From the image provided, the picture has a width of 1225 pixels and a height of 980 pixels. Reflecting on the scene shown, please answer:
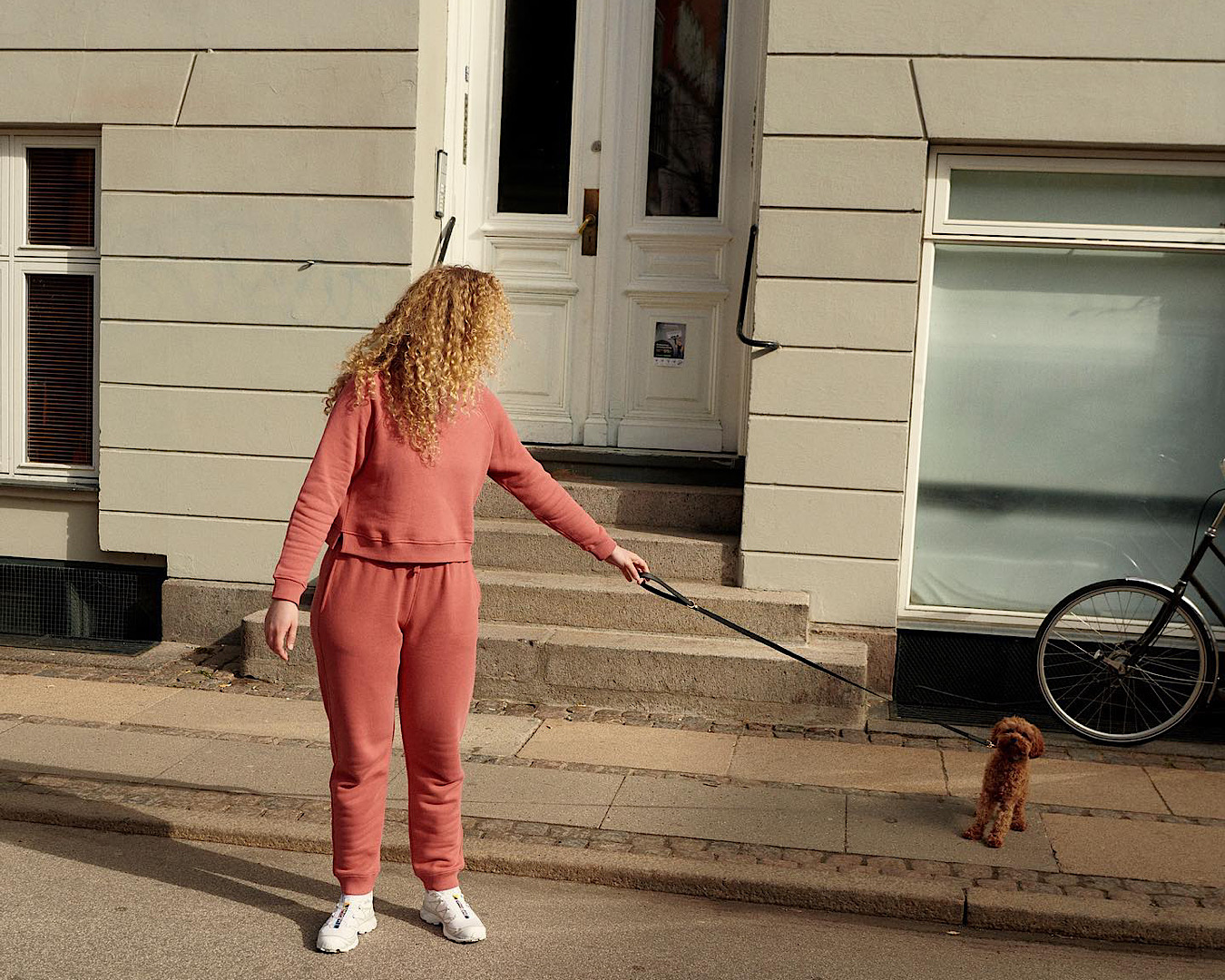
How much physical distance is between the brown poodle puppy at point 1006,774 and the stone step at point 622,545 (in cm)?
250

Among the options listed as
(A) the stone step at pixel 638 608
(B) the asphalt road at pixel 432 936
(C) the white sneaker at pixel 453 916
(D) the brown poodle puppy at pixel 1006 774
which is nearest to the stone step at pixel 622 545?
(A) the stone step at pixel 638 608

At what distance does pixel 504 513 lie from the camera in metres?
7.67

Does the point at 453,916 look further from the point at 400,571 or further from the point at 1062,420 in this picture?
the point at 1062,420

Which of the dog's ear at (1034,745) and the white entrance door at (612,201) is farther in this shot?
the white entrance door at (612,201)

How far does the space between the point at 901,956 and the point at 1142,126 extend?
175 inches

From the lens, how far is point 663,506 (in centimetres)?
752

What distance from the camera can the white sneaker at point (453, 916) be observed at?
405cm

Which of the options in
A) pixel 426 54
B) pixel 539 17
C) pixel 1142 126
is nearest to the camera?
pixel 1142 126

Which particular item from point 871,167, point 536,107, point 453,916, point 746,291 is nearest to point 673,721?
point 746,291

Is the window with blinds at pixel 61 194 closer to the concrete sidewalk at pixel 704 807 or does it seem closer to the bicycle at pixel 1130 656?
the concrete sidewalk at pixel 704 807

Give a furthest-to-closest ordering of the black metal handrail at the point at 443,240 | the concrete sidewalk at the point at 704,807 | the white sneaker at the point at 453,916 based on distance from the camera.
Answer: the black metal handrail at the point at 443,240, the concrete sidewalk at the point at 704,807, the white sneaker at the point at 453,916

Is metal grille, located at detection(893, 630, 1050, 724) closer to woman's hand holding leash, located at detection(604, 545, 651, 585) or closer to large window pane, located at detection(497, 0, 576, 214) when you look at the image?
woman's hand holding leash, located at detection(604, 545, 651, 585)

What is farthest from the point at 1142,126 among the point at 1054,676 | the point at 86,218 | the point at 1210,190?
the point at 86,218

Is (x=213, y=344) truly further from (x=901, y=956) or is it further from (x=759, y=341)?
(x=901, y=956)
